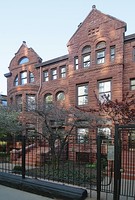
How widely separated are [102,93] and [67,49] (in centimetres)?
482

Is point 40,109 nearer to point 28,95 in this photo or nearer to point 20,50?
point 28,95

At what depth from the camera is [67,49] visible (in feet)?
54.7

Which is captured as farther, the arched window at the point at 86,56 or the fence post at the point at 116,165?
the arched window at the point at 86,56

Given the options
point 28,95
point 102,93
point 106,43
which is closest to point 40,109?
point 102,93

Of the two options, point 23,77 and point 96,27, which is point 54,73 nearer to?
point 23,77

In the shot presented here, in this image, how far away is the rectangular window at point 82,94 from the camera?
50.4 ft

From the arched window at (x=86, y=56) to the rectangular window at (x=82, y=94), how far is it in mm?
1596

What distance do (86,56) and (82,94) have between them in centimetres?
287

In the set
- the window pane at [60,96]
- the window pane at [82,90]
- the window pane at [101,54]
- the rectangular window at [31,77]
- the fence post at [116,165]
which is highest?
the window pane at [101,54]

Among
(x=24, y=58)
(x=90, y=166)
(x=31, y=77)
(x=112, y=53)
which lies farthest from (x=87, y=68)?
(x=90, y=166)

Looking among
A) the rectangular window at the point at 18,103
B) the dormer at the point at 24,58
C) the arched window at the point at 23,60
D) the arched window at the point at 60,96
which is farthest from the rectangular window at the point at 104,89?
the arched window at the point at 23,60

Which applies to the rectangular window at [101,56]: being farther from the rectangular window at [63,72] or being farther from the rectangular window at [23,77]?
the rectangular window at [23,77]

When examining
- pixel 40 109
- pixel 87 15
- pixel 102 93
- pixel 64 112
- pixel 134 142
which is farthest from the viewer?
pixel 87 15

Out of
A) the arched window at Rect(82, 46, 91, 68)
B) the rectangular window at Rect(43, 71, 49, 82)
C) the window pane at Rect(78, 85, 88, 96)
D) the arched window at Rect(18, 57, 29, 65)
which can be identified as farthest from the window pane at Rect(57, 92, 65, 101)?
the arched window at Rect(18, 57, 29, 65)
